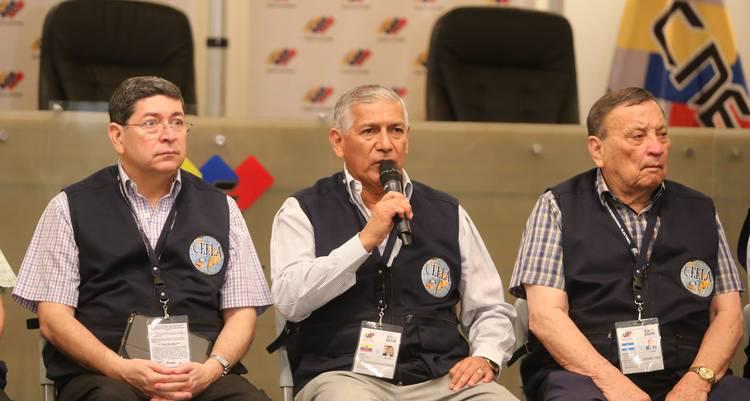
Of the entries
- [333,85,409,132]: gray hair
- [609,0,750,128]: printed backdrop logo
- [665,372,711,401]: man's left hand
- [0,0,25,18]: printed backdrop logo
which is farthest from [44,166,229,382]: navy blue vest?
[609,0,750,128]: printed backdrop logo

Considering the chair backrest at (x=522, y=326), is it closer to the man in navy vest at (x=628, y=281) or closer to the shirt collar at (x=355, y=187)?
the man in navy vest at (x=628, y=281)

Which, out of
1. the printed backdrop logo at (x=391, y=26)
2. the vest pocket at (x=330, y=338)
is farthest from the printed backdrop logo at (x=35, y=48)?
A: the vest pocket at (x=330, y=338)

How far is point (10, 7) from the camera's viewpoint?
6508 mm

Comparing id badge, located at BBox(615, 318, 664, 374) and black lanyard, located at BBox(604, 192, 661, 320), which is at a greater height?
black lanyard, located at BBox(604, 192, 661, 320)

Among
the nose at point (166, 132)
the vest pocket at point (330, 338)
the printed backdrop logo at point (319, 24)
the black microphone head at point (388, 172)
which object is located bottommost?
the vest pocket at point (330, 338)

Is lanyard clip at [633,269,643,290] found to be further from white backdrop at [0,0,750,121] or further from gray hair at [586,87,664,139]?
white backdrop at [0,0,750,121]

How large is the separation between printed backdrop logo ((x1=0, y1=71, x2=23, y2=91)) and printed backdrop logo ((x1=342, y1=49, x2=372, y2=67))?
76.6 inches

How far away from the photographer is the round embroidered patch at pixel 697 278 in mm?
3279

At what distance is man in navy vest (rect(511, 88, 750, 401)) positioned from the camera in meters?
3.13

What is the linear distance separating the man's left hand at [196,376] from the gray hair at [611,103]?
1.37m

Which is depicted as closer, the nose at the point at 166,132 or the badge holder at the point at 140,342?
the badge holder at the point at 140,342

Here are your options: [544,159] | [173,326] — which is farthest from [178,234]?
[544,159]

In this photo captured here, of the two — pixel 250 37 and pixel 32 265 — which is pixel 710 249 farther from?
pixel 250 37

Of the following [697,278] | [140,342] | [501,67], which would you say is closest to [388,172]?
[140,342]
